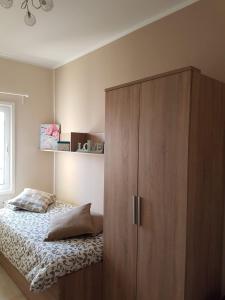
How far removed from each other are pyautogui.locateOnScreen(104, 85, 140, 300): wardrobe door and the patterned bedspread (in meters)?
0.20

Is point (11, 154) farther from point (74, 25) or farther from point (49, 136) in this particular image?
point (74, 25)

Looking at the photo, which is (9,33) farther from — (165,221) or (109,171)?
(165,221)

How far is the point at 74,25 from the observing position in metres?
2.48

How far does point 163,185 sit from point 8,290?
2.05 meters

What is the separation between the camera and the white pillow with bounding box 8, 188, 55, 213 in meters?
3.12

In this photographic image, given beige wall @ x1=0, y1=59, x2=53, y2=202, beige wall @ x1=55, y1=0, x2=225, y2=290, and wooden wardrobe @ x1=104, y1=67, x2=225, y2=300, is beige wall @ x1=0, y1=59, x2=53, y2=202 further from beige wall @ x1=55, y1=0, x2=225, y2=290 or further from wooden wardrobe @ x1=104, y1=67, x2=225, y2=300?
wooden wardrobe @ x1=104, y1=67, x2=225, y2=300

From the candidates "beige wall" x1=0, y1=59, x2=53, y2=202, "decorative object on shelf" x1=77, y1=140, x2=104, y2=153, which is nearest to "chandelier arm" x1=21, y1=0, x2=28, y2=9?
"beige wall" x1=0, y1=59, x2=53, y2=202

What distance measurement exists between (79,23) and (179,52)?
1055mm

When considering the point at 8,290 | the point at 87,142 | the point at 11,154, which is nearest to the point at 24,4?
the point at 87,142

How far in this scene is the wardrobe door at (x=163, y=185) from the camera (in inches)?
59.3

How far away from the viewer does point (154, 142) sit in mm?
1677

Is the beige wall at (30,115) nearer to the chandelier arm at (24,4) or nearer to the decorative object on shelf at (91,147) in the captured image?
the decorative object on shelf at (91,147)

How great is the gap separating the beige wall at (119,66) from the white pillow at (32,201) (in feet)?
1.44

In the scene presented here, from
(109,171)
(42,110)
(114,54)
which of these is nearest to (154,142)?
(109,171)
